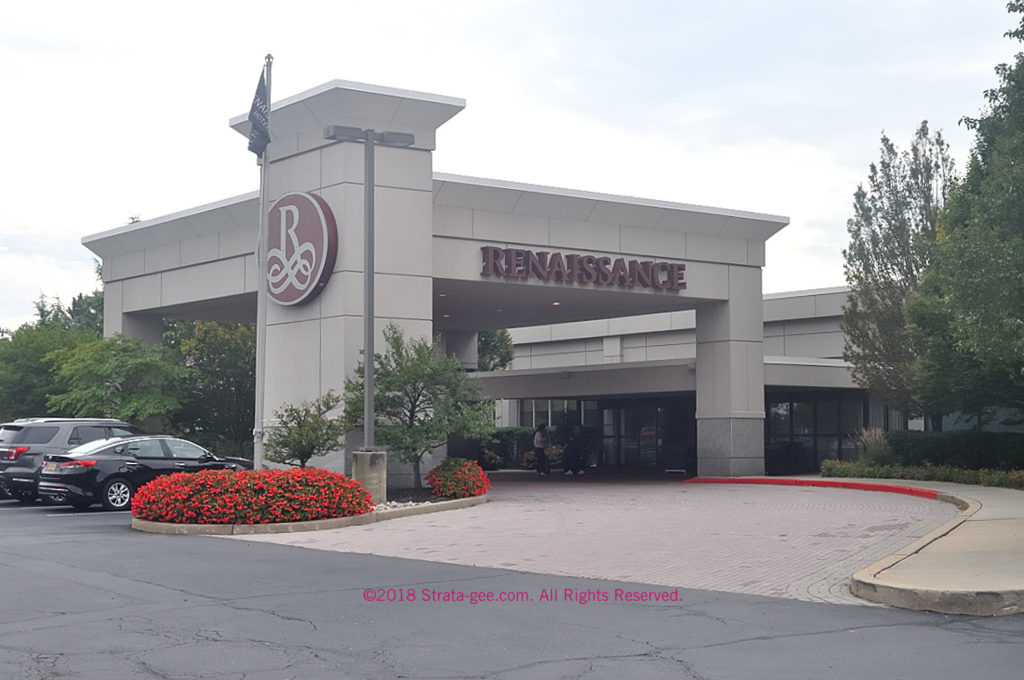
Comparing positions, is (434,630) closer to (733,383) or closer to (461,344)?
(733,383)

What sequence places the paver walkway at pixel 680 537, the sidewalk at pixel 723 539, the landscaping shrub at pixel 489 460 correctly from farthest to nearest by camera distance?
the landscaping shrub at pixel 489 460 < the paver walkway at pixel 680 537 < the sidewalk at pixel 723 539

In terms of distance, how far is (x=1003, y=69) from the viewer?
1877cm

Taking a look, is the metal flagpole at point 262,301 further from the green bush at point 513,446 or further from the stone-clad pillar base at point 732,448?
the green bush at point 513,446

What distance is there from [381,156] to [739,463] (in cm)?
1354

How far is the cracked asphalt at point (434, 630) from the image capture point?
8.40 meters

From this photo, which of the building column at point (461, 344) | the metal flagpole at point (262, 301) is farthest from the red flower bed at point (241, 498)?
the building column at point (461, 344)

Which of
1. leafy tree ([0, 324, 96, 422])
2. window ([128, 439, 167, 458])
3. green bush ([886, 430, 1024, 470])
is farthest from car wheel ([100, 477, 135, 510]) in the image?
green bush ([886, 430, 1024, 470])

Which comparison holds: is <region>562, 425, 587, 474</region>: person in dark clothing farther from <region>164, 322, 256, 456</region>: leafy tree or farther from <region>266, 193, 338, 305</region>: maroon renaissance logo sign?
<region>266, 193, 338, 305</region>: maroon renaissance logo sign

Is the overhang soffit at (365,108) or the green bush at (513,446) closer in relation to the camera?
the overhang soffit at (365,108)

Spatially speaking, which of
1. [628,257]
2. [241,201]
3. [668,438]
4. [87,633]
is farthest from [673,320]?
[87,633]

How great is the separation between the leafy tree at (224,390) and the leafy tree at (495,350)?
21754 mm

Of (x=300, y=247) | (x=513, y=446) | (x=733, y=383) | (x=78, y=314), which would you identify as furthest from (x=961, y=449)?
(x=78, y=314)

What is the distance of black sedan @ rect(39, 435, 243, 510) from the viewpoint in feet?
74.3

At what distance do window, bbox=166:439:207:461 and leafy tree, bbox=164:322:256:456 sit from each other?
11.4m
